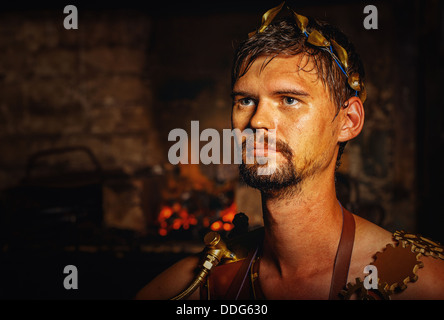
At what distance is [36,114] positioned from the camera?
5.13 m

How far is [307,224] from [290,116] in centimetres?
47

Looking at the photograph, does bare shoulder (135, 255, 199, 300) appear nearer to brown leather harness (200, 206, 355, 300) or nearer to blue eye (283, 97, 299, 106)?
brown leather harness (200, 206, 355, 300)

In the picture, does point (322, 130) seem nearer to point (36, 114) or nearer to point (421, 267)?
point (421, 267)

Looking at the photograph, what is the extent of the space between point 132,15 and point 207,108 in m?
1.63

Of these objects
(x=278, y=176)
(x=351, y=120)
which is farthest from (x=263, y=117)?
(x=351, y=120)

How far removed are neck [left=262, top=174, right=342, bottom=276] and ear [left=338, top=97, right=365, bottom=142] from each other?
224mm

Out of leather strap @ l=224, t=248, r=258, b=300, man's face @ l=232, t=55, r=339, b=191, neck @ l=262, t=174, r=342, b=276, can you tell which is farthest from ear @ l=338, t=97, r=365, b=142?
leather strap @ l=224, t=248, r=258, b=300

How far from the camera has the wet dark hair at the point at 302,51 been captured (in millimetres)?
1519

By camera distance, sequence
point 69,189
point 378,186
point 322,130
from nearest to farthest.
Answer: point 322,130, point 69,189, point 378,186

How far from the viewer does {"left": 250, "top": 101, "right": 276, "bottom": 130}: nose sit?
1.44 metres

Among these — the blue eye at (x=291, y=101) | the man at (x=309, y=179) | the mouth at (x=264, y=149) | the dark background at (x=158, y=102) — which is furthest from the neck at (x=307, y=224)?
the dark background at (x=158, y=102)

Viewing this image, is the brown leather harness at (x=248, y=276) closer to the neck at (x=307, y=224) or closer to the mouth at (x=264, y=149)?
the neck at (x=307, y=224)

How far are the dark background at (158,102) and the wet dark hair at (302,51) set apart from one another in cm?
310

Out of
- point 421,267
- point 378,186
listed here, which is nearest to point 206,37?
point 378,186
